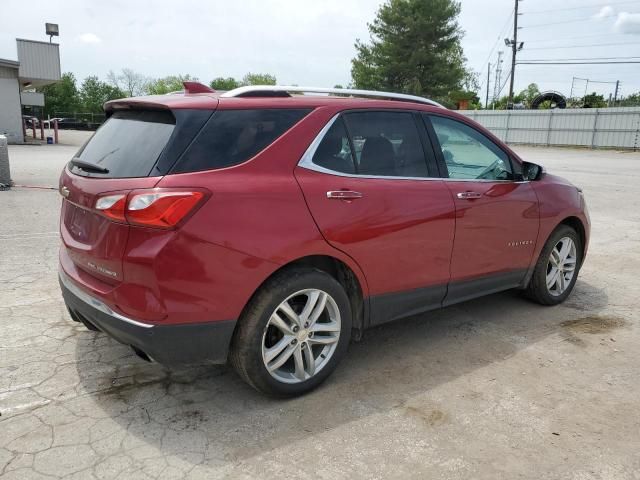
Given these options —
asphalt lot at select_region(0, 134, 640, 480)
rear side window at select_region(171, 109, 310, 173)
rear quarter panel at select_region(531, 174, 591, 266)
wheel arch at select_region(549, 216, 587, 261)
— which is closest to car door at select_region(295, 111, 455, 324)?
rear side window at select_region(171, 109, 310, 173)

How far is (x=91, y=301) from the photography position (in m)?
2.92

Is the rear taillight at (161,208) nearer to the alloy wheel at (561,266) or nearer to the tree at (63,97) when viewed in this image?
the alloy wheel at (561,266)

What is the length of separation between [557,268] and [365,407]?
260 centimetres

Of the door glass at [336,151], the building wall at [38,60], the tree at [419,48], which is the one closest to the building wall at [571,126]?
the tree at [419,48]

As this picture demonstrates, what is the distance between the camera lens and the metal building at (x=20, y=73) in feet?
83.4

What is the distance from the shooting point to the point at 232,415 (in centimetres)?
296

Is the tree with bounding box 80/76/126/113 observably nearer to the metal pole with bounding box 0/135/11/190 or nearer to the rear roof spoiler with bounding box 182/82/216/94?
the metal pole with bounding box 0/135/11/190

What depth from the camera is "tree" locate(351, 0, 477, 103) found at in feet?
141

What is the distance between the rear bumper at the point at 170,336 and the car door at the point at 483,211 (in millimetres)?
1809

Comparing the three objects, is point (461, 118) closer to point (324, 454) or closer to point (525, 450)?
point (525, 450)

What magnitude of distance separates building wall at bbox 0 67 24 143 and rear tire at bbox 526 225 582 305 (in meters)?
26.8

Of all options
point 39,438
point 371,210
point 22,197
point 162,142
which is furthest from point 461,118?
point 22,197

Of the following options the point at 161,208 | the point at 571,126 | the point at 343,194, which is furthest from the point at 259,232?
the point at 571,126

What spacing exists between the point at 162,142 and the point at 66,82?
72640 millimetres
